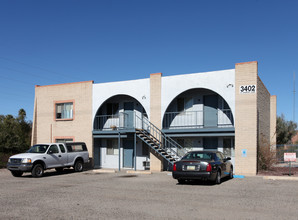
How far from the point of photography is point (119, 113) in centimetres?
2375

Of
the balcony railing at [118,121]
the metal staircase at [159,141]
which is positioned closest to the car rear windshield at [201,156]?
the metal staircase at [159,141]

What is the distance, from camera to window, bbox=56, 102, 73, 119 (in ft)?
81.2

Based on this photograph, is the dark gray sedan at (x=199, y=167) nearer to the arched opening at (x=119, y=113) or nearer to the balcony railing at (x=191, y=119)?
the balcony railing at (x=191, y=119)

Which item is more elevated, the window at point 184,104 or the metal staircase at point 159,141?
the window at point 184,104

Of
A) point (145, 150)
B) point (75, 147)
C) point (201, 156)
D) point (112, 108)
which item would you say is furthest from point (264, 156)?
point (75, 147)

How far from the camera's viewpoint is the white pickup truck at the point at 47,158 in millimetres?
17062

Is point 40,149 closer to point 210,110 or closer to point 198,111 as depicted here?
point 198,111

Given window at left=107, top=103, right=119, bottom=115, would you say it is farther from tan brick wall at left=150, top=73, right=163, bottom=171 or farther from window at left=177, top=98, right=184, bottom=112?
window at left=177, top=98, right=184, bottom=112

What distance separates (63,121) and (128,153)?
5676 mm

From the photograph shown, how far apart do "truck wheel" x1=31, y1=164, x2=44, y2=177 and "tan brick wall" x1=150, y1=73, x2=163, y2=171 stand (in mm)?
6824

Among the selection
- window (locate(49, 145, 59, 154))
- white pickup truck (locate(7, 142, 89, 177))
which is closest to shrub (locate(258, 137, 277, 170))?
white pickup truck (locate(7, 142, 89, 177))

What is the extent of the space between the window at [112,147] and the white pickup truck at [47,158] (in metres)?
3.32

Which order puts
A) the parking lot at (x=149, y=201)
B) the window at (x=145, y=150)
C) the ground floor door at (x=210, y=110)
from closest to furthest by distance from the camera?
the parking lot at (x=149, y=201) < the ground floor door at (x=210, y=110) < the window at (x=145, y=150)

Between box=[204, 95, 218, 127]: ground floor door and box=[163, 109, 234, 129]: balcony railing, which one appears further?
box=[204, 95, 218, 127]: ground floor door
